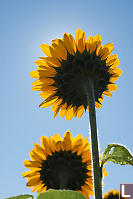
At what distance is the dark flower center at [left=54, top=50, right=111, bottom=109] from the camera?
2236mm

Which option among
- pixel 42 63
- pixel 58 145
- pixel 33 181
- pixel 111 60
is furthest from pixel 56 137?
pixel 111 60

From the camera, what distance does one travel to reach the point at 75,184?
10.4 ft

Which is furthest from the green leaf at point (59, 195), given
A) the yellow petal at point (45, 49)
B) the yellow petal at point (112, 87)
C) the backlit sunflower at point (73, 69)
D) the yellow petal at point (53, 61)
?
the yellow petal at point (112, 87)

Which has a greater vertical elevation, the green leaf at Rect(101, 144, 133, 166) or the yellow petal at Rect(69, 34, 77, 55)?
the yellow petal at Rect(69, 34, 77, 55)

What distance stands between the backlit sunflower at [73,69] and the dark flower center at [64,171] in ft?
3.29

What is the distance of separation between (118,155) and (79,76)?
0.94 meters

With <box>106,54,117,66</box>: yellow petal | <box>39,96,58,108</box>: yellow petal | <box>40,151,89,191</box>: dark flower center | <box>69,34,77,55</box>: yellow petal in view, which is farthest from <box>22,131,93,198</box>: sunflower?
<box>69,34,77,55</box>: yellow petal

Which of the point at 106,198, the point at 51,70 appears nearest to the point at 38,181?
the point at 51,70

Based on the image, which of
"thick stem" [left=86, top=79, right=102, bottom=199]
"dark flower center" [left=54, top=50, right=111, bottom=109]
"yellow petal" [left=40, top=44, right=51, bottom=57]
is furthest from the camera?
"yellow petal" [left=40, top=44, right=51, bottom=57]

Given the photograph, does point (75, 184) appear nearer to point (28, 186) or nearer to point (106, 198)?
point (28, 186)

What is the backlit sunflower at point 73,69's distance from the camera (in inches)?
89.1

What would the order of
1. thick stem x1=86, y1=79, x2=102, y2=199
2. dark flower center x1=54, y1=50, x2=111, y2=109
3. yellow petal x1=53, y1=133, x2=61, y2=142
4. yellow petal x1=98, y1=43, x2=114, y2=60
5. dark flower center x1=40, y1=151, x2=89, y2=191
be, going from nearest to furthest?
thick stem x1=86, y1=79, x2=102, y2=199 < dark flower center x1=54, y1=50, x2=111, y2=109 < yellow petal x1=98, y1=43, x2=114, y2=60 < dark flower center x1=40, y1=151, x2=89, y2=191 < yellow petal x1=53, y1=133, x2=61, y2=142

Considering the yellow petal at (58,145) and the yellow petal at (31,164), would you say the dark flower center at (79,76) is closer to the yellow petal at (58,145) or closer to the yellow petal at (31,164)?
the yellow petal at (58,145)

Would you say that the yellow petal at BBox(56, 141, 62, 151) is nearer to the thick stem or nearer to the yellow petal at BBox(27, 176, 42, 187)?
the yellow petal at BBox(27, 176, 42, 187)
